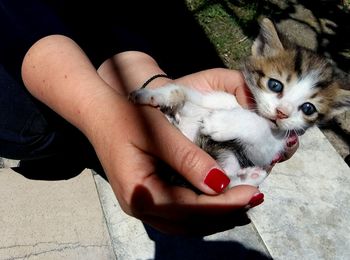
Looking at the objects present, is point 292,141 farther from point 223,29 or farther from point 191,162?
point 223,29

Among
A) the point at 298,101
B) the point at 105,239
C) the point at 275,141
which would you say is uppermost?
the point at 298,101

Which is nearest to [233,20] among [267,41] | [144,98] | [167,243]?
[267,41]

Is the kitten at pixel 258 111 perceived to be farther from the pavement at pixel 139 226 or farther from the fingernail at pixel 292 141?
the pavement at pixel 139 226

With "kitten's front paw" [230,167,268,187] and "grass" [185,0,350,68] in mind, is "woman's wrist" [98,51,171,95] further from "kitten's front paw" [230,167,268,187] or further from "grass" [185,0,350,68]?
"grass" [185,0,350,68]

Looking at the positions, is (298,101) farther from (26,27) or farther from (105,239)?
(105,239)

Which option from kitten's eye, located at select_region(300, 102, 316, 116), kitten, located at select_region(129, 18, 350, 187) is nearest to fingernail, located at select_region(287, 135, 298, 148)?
kitten, located at select_region(129, 18, 350, 187)

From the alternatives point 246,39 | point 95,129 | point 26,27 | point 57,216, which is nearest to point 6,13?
point 26,27
